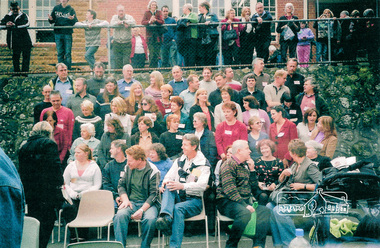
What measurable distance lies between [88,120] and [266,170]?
8.38 feet

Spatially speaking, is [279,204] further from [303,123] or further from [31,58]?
[31,58]

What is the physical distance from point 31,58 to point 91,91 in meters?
2.11

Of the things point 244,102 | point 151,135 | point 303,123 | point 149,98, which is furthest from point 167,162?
point 303,123

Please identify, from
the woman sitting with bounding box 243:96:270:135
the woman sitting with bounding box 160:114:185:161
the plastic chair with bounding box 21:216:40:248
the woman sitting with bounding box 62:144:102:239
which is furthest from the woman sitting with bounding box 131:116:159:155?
the plastic chair with bounding box 21:216:40:248

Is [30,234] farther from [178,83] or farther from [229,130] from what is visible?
[178,83]

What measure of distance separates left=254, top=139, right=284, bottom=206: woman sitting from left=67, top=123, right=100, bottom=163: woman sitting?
6.86 ft

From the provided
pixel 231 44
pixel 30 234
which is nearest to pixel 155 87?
pixel 231 44

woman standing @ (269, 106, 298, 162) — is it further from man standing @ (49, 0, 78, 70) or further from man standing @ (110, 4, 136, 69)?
man standing @ (49, 0, 78, 70)

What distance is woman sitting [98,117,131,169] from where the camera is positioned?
5.27 m

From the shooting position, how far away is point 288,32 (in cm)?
761

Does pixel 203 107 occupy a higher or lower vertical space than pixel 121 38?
lower

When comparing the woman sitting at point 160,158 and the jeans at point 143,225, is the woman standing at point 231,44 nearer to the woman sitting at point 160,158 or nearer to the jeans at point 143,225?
the woman sitting at point 160,158

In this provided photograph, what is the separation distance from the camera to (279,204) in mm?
4582

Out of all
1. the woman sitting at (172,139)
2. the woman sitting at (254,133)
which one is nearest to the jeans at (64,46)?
the woman sitting at (172,139)
